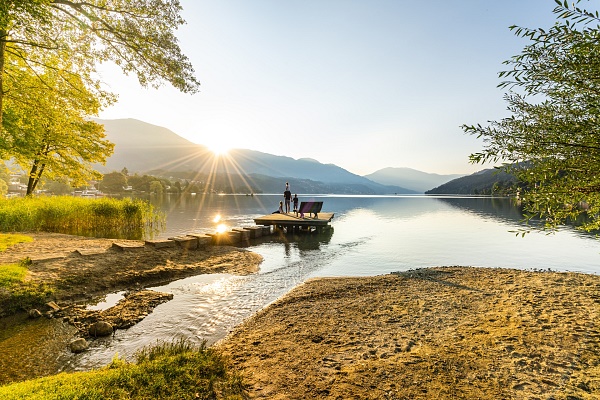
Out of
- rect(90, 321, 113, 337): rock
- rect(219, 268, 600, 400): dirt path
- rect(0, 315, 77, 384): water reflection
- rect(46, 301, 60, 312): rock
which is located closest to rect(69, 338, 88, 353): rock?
rect(0, 315, 77, 384): water reflection

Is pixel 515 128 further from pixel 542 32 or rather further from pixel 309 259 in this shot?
pixel 309 259

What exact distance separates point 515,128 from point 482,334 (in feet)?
15.9

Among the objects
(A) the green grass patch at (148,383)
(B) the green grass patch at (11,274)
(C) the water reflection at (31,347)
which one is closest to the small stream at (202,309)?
(C) the water reflection at (31,347)

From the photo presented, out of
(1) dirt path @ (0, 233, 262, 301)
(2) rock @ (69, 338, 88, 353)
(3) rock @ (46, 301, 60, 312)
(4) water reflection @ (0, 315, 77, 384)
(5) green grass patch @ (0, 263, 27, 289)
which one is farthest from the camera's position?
(1) dirt path @ (0, 233, 262, 301)

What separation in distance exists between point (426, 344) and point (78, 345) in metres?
8.20

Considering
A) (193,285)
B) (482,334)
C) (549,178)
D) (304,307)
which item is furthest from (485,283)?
(193,285)

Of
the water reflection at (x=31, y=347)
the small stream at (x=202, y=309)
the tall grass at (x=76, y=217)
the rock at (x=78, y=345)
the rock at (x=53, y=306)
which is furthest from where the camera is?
the tall grass at (x=76, y=217)

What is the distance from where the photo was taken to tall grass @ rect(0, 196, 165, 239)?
19.2 m

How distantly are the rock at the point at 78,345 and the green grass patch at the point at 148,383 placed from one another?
7.49 ft

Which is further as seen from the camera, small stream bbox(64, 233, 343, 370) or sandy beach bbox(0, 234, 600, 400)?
small stream bbox(64, 233, 343, 370)

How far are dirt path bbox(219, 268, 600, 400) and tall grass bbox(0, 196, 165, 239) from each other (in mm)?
19757

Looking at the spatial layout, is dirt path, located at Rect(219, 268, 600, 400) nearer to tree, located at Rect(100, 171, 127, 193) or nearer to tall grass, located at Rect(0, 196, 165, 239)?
tall grass, located at Rect(0, 196, 165, 239)

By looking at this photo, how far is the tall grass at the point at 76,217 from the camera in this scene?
1919 cm

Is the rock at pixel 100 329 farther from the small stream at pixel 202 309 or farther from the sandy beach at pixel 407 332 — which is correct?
the sandy beach at pixel 407 332
